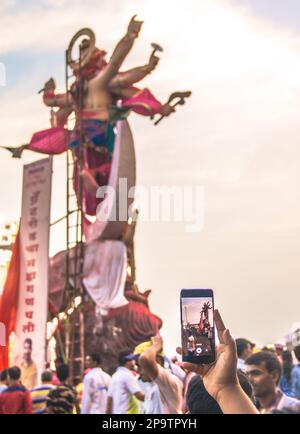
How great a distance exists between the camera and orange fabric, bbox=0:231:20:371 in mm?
8266

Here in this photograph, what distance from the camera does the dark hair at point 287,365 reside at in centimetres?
463

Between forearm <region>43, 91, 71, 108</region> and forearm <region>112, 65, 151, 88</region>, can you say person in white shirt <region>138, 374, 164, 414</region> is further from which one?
forearm <region>43, 91, 71, 108</region>

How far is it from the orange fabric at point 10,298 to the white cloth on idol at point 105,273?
24.6 inches

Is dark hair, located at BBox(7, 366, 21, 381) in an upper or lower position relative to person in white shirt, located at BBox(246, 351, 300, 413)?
upper

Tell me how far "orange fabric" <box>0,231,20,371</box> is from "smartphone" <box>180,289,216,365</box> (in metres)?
6.32

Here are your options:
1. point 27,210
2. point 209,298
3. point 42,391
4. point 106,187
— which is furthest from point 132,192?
point 209,298

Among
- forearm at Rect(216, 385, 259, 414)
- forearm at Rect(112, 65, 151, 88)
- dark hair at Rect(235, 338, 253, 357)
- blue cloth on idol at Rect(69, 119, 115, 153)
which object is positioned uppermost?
forearm at Rect(112, 65, 151, 88)

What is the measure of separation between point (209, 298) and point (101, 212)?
251 inches

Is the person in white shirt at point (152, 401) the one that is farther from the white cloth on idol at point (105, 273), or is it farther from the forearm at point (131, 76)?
the forearm at point (131, 76)

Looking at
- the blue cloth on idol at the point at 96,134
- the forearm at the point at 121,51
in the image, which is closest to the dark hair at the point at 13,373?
the blue cloth on idol at the point at 96,134

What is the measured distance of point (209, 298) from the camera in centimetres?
204

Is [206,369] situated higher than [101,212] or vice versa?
[101,212]

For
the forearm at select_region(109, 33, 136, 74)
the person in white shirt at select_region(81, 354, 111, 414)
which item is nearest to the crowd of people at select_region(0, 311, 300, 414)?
the person in white shirt at select_region(81, 354, 111, 414)
